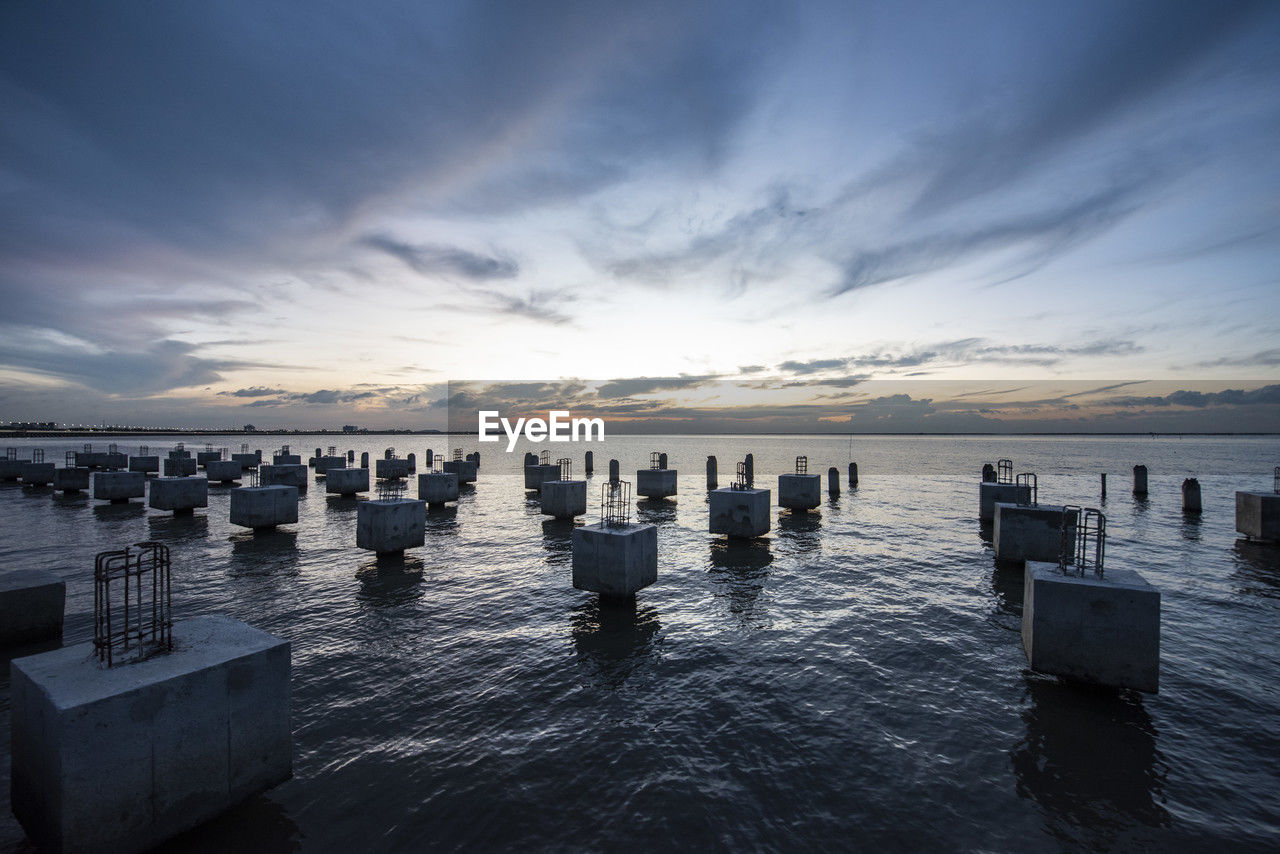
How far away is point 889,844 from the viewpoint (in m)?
5.67

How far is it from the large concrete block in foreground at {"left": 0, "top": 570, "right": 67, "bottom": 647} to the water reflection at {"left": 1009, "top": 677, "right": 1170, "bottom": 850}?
16.3 meters

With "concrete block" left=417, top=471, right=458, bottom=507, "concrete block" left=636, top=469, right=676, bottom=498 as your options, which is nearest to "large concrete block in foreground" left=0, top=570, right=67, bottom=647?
"concrete block" left=417, top=471, right=458, bottom=507

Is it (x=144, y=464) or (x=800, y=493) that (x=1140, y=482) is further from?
(x=144, y=464)

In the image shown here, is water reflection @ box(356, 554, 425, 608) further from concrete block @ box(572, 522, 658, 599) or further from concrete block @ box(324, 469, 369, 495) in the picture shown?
concrete block @ box(324, 469, 369, 495)

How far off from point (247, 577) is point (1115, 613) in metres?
19.6

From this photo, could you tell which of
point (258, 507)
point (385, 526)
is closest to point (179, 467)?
point (258, 507)

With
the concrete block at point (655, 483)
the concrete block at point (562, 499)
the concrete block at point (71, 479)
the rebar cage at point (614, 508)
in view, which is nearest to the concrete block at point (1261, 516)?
the rebar cage at point (614, 508)

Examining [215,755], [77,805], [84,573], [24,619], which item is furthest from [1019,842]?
[84,573]

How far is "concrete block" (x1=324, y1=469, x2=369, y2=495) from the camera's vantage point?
111 feet

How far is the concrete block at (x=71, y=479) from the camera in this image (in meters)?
32.5

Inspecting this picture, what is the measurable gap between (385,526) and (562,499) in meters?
8.88

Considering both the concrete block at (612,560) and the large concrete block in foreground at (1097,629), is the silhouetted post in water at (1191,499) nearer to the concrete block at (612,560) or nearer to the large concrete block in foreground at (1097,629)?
the large concrete block in foreground at (1097,629)

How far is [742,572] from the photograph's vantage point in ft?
53.5

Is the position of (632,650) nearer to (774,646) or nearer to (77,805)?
(774,646)
